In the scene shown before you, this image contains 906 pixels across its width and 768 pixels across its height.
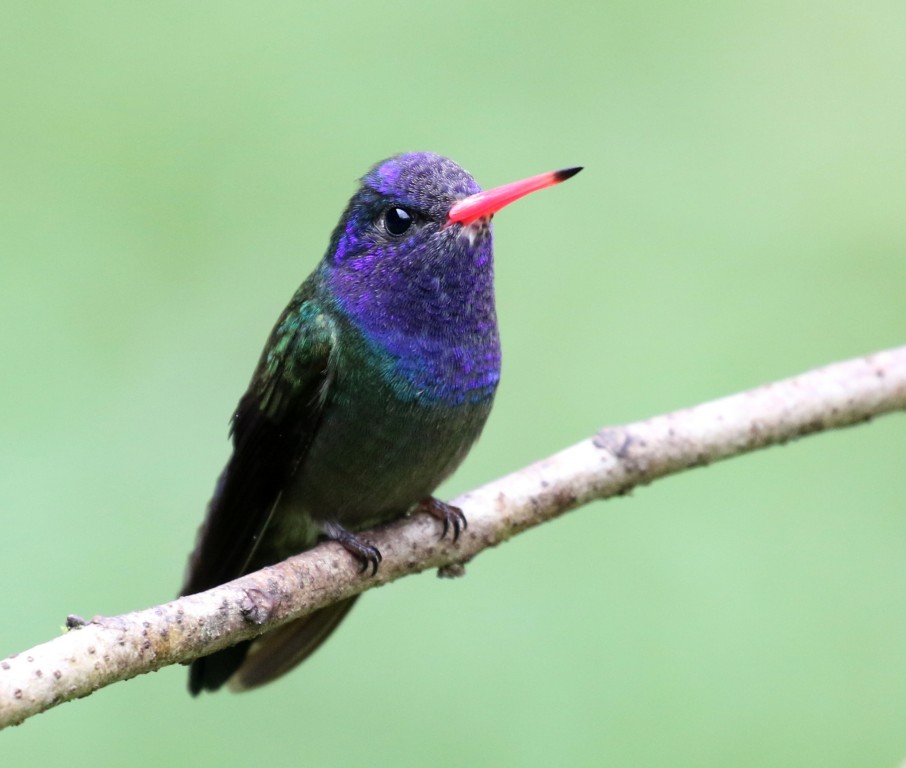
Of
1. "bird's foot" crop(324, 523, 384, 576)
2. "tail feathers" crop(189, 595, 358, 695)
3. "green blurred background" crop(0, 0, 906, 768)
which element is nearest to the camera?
"bird's foot" crop(324, 523, 384, 576)

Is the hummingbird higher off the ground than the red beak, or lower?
lower

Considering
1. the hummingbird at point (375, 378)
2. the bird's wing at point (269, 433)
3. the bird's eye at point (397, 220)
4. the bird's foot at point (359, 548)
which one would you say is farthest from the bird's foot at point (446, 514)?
the bird's eye at point (397, 220)

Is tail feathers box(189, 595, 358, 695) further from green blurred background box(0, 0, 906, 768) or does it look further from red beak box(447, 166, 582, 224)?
red beak box(447, 166, 582, 224)

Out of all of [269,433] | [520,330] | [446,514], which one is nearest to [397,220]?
[269,433]

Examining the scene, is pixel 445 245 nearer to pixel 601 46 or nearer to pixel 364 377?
pixel 364 377

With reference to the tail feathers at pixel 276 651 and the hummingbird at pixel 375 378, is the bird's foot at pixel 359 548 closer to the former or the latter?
the hummingbird at pixel 375 378

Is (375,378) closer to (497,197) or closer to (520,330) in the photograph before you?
(497,197)

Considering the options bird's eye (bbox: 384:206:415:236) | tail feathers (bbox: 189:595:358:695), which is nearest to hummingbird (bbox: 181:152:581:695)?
bird's eye (bbox: 384:206:415:236)

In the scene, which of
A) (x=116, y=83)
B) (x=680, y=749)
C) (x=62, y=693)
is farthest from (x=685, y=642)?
(x=116, y=83)
